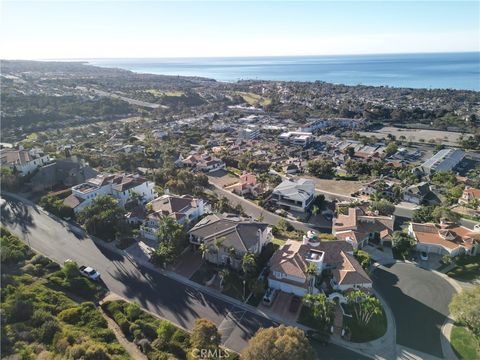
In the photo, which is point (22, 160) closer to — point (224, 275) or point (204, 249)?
point (204, 249)

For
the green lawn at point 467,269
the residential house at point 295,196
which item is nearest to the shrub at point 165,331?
the green lawn at point 467,269

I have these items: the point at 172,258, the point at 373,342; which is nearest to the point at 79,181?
the point at 172,258

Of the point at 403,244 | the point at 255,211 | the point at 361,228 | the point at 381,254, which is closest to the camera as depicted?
the point at 403,244

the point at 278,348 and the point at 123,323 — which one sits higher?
the point at 278,348

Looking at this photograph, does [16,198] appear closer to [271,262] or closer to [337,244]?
[271,262]

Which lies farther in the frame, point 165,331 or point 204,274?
point 204,274

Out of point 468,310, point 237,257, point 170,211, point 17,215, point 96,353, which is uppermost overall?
point 96,353

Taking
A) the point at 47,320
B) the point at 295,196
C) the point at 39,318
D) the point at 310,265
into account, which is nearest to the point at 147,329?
the point at 47,320
